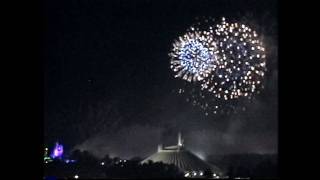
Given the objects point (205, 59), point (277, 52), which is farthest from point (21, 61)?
point (205, 59)

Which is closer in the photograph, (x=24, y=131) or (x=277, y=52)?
(x=277, y=52)

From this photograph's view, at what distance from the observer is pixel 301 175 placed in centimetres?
162

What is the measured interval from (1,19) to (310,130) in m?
1.24

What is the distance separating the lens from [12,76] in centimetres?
184

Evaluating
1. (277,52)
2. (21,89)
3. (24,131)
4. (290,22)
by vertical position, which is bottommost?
(24,131)

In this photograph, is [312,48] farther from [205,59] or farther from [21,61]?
[205,59]

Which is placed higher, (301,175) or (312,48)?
(312,48)

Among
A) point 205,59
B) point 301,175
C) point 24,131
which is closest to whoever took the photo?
point 301,175

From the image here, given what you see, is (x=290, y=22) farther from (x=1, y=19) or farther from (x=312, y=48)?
(x=1, y=19)

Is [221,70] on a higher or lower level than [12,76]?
higher

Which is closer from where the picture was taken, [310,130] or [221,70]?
[310,130]

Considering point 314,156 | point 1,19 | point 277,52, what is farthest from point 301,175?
point 1,19

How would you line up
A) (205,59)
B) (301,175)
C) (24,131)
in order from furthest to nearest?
(205,59) → (24,131) → (301,175)

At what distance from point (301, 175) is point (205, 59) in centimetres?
344
